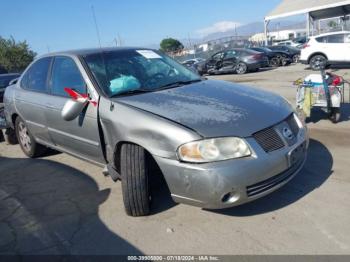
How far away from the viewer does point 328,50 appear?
16.6 metres

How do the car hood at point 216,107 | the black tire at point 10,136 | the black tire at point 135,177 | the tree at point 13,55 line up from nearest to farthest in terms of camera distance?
the car hood at point 216,107
the black tire at point 135,177
the black tire at point 10,136
the tree at point 13,55

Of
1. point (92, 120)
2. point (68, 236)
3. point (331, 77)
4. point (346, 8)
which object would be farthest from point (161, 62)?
point (346, 8)

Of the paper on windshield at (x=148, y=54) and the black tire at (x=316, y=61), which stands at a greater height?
the paper on windshield at (x=148, y=54)

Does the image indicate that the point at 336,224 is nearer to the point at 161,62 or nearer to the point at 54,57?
the point at 161,62

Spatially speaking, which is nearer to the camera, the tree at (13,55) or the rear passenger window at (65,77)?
the rear passenger window at (65,77)

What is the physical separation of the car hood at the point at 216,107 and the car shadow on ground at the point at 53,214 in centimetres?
119

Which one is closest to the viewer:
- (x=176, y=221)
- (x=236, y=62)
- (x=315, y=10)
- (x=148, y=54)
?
(x=176, y=221)

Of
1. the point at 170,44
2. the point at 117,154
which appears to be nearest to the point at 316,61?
the point at 117,154

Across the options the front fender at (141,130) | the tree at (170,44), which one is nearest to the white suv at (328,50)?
the front fender at (141,130)

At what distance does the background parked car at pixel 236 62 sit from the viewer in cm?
1928

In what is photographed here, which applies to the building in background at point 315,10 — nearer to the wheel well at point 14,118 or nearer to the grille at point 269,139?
the wheel well at point 14,118

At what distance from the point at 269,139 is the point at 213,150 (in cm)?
55

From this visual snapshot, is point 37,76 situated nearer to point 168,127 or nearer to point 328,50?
point 168,127

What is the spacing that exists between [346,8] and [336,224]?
29.8 metres
